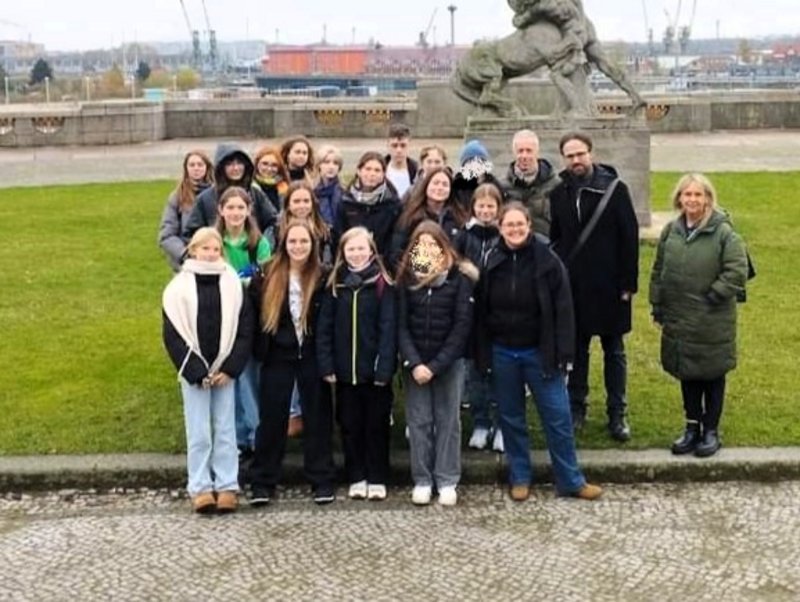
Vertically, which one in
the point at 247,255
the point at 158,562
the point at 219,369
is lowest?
the point at 158,562

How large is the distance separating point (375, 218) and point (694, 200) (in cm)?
182

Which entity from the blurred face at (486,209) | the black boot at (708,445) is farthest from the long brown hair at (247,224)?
the black boot at (708,445)

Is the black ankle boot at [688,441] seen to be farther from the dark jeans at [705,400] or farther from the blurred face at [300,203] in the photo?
the blurred face at [300,203]

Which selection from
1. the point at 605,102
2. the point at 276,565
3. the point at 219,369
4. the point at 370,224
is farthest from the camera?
the point at 605,102

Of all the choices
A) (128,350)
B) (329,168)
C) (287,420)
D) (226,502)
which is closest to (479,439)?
(287,420)

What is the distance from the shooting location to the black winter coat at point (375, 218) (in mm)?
7328

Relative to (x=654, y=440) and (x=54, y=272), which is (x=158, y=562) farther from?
(x=54, y=272)

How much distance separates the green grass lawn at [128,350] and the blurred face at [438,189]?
1.58 m

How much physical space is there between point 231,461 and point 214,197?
1626mm

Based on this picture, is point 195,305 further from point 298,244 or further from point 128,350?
point 128,350

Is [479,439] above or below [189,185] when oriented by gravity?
below

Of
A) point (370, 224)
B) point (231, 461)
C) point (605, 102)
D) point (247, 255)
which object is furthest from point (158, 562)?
point (605, 102)

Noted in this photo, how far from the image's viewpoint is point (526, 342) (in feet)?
22.4

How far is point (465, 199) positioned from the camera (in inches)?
291
